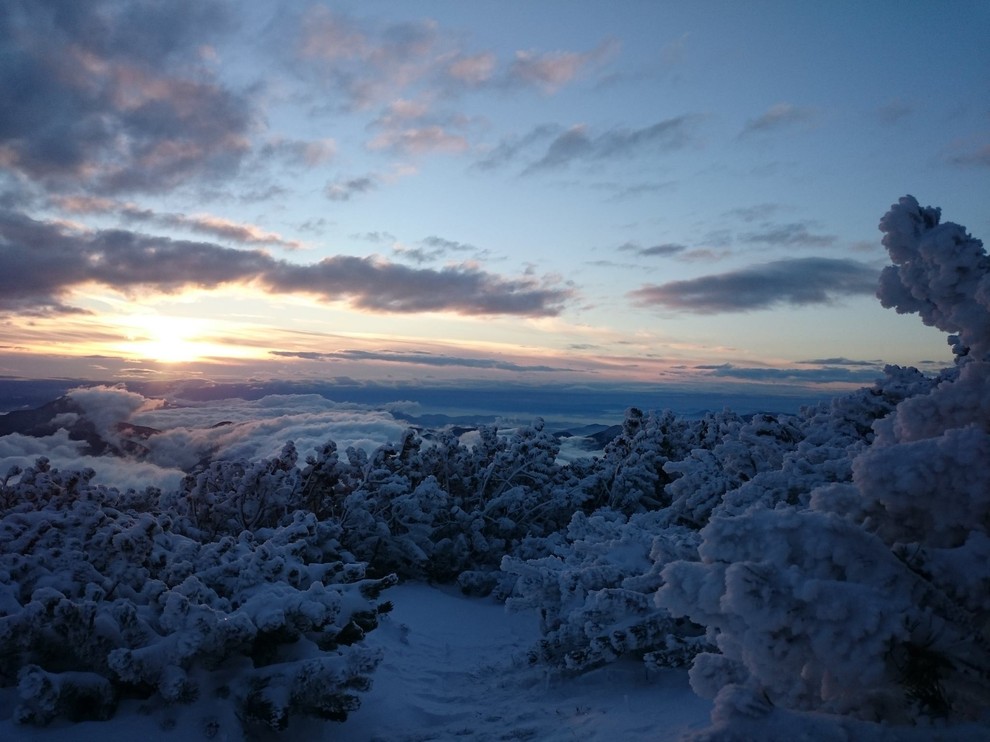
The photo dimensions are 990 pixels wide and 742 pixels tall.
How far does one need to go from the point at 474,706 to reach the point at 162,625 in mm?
3291

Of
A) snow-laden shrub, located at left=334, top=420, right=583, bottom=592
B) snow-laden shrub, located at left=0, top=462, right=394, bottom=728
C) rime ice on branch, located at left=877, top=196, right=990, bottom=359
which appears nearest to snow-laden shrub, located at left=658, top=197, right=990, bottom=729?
rime ice on branch, located at left=877, top=196, right=990, bottom=359

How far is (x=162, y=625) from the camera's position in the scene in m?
5.42

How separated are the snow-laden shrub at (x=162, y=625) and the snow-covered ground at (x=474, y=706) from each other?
224mm

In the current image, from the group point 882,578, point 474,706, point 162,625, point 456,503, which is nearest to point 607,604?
point 474,706

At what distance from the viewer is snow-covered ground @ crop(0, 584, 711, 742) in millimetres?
4988

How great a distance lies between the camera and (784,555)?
3.43m

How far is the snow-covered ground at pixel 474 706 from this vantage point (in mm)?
4988

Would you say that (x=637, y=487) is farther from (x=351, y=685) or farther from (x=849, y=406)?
(x=351, y=685)

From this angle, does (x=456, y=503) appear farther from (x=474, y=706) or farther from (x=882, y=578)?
(x=882, y=578)

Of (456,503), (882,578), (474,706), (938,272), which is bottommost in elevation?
(474,706)

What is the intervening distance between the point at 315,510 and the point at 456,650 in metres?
5.41

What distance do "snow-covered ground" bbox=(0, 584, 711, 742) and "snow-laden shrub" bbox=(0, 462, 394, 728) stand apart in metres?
0.22

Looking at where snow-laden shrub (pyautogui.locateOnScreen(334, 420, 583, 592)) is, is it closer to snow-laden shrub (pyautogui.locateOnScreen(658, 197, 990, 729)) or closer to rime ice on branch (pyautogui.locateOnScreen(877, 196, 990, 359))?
snow-laden shrub (pyautogui.locateOnScreen(658, 197, 990, 729))

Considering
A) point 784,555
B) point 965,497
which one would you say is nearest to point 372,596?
point 784,555
